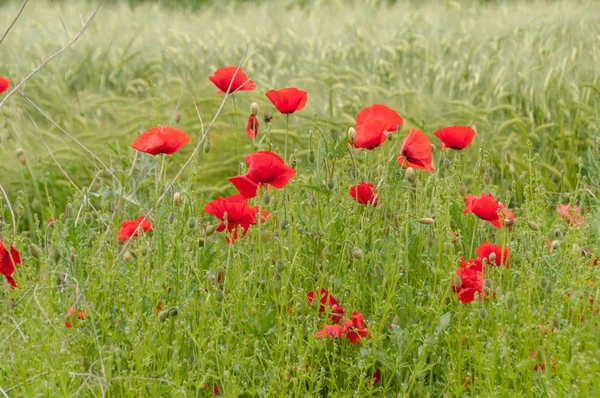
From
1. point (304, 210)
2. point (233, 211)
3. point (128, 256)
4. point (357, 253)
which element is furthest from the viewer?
point (304, 210)

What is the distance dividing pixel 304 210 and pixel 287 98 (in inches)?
28.7

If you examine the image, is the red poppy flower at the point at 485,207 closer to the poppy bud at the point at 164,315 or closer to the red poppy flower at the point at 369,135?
the red poppy flower at the point at 369,135

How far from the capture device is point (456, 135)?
241 centimetres

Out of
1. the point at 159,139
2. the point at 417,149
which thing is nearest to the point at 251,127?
the point at 159,139

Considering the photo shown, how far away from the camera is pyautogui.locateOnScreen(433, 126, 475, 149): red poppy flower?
240 centimetres

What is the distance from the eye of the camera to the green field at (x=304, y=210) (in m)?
2.10

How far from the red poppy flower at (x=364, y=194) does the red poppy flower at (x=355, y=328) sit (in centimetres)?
34

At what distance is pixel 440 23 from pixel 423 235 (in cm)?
386

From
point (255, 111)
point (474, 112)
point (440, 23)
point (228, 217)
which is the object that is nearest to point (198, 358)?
point (228, 217)

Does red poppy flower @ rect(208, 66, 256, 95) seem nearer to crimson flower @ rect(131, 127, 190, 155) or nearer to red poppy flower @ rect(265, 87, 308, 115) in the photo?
red poppy flower @ rect(265, 87, 308, 115)

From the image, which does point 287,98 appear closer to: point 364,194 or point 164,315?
point 364,194

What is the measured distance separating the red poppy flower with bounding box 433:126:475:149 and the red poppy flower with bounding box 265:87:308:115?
0.38 meters

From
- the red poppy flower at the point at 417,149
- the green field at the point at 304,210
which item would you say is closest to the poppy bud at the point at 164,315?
the green field at the point at 304,210

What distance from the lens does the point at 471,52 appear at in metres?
5.15
